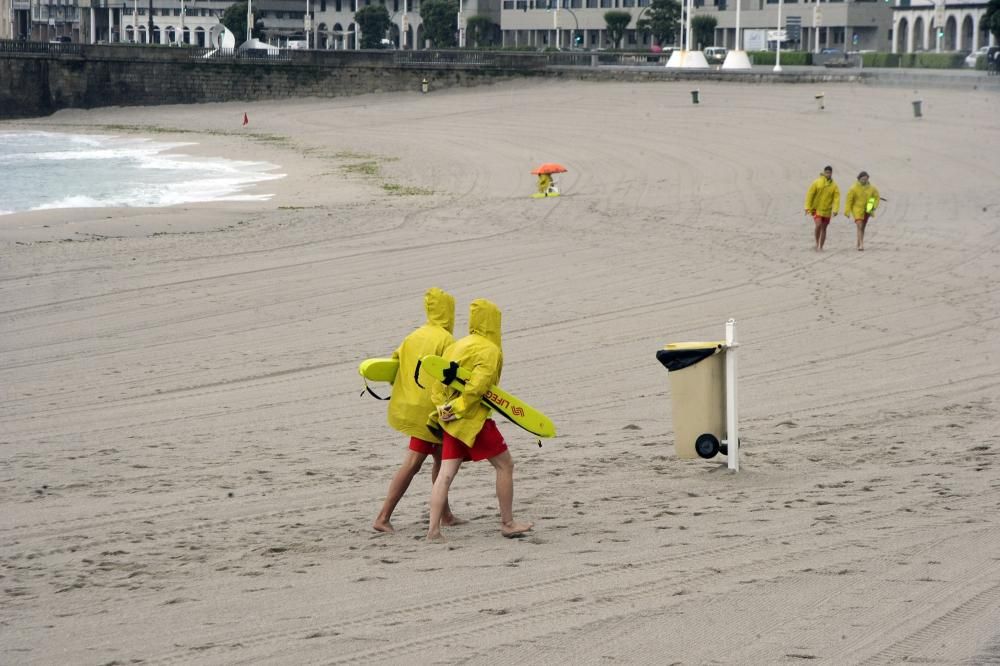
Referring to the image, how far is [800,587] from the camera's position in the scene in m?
6.48

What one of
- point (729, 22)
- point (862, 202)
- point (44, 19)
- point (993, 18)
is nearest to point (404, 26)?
point (729, 22)

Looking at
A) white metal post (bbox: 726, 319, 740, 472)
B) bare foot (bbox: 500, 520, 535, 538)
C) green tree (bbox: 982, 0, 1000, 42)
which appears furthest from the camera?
green tree (bbox: 982, 0, 1000, 42)

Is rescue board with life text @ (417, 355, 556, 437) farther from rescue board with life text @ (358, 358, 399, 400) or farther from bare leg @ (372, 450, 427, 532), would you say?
bare leg @ (372, 450, 427, 532)

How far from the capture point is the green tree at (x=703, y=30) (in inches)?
3706

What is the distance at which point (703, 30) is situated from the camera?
9494cm

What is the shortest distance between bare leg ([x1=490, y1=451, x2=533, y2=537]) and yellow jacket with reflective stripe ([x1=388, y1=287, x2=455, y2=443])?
403mm

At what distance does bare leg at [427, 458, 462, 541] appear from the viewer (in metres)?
7.54

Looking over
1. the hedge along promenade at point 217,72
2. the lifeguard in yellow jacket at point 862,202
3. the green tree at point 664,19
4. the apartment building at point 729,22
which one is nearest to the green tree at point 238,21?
the apartment building at point 729,22

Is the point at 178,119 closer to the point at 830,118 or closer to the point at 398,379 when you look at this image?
the point at 830,118

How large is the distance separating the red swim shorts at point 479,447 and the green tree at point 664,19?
9056 centimetres

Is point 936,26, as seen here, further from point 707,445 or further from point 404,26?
point 707,445

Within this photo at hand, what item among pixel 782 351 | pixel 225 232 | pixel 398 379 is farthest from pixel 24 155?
pixel 398 379

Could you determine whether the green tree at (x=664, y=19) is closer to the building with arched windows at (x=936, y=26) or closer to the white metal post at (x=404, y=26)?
the building with arched windows at (x=936, y=26)

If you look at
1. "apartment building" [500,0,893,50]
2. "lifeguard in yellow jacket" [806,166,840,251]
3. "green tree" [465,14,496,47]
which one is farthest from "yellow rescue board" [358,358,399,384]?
"green tree" [465,14,496,47]
